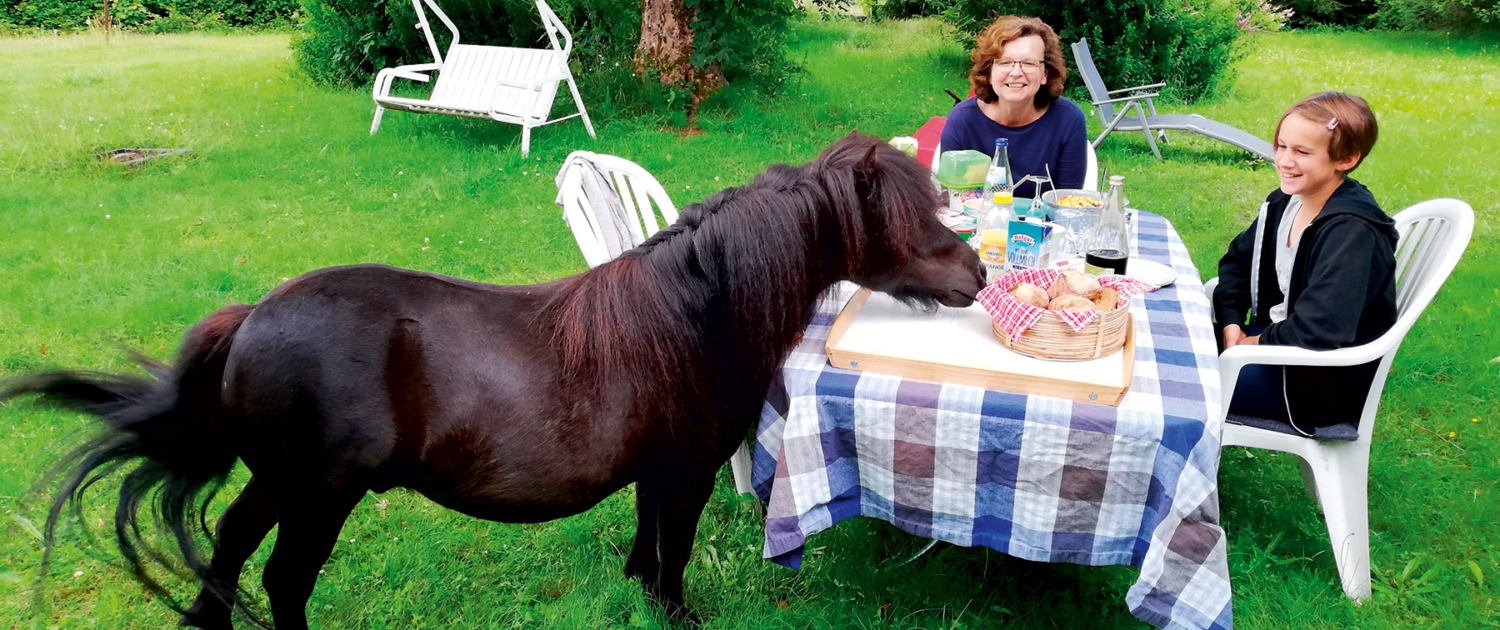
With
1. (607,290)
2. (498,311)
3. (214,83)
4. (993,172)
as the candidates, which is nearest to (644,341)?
(607,290)

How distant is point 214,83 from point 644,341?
451 inches

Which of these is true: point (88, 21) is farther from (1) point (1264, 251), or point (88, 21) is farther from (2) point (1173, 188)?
(1) point (1264, 251)

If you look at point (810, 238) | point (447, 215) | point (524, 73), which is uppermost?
point (810, 238)

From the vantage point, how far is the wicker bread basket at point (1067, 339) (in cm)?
180

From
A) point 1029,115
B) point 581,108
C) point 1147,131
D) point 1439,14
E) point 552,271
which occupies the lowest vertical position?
point 552,271

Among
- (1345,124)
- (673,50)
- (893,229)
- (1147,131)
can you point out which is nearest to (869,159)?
(893,229)

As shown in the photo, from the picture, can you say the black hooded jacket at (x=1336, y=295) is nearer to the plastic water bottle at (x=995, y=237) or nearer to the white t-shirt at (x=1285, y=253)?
the white t-shirt at (x=1285, y=253)

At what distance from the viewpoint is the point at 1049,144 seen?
3.60m

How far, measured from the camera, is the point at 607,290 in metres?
1.91

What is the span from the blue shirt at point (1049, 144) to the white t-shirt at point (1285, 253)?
1.10m

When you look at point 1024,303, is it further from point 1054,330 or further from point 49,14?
point 49,14

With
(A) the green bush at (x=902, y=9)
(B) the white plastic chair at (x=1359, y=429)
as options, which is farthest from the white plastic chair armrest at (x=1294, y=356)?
(A) the green bush at (x=902, y=9)

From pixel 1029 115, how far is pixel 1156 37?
8.46m

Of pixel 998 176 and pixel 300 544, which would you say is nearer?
pixel 300 544
